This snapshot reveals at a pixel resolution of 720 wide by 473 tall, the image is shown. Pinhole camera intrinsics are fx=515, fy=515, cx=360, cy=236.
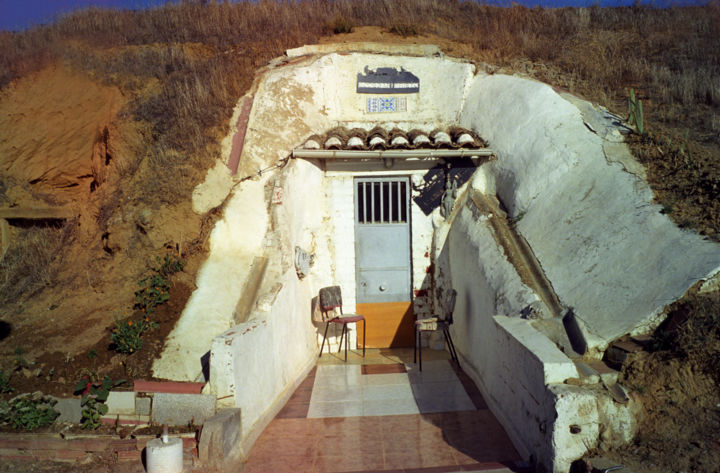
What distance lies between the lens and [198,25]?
43.6 feet

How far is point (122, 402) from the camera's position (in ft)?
17.2

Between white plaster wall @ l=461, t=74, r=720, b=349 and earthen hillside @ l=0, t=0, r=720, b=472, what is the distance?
29 centimetres

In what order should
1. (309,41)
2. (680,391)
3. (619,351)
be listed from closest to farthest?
(680,391) < (619,351) < (309,41)

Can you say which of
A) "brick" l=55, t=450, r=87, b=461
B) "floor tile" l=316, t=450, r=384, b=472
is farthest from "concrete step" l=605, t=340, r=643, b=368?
"brick" l=55, t=450, r=87, b=461

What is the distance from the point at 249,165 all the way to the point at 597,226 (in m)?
5.02

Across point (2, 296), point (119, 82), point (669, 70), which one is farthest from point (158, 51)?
point (669, 70)

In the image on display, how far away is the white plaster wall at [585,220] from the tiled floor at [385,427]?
1.79 metres

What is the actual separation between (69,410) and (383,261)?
5430 mm

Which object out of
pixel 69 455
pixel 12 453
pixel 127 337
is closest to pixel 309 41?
pixel 127 337

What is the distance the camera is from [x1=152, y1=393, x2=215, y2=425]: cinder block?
5.11 m

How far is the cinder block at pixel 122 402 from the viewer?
524 centimetres

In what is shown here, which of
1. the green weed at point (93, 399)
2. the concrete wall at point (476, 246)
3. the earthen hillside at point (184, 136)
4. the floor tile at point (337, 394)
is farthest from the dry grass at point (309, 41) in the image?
the floor tile at point (337, 394)

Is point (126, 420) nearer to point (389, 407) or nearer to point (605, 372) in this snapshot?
point (389, 407)

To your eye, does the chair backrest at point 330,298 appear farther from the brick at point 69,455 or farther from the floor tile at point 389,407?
the brick at point 69,455
